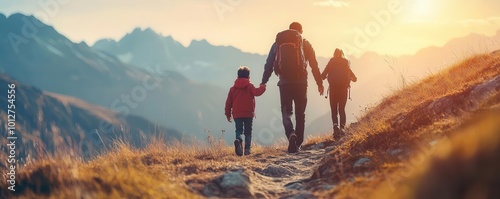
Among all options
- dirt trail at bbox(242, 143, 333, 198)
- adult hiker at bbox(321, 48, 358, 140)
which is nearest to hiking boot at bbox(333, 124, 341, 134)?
adult hiker at bbox(321, 48, 358, 140)

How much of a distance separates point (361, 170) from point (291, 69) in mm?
5301

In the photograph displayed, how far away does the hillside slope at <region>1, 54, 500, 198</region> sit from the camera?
4531 millimetres

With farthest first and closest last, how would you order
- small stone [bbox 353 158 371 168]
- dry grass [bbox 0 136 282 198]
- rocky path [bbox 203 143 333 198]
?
1. small stone [bbox 353 158 371 168]
2. rocky path [bbox 203 143 333 198]
3. dry grass [bbox 0 136 282 198]

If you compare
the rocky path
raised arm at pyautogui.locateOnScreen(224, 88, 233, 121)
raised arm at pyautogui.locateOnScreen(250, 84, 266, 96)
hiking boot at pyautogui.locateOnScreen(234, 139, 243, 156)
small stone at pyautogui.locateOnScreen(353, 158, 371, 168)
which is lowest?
the rocky path

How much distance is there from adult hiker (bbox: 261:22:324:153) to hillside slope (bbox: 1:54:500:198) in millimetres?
2221

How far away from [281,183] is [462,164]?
11.0ft

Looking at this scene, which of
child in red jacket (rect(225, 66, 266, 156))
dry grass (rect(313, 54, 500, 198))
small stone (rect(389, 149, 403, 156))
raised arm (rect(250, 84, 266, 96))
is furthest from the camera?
child in red jacket (rect(225, 66, 266, 156))

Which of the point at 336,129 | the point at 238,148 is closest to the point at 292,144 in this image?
the point at 238,148

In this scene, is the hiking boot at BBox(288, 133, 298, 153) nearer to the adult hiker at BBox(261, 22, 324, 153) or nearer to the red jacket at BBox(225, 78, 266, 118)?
the adult hiker at BBox(261, 22, 324, 153)

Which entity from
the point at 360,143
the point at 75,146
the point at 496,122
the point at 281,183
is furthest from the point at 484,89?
the point at 75,146

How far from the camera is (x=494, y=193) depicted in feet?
13.2

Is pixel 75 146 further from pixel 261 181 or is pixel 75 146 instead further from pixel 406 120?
pixel 406 120

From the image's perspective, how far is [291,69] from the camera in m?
11.5

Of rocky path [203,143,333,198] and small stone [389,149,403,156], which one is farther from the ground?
small stone [389,149,403,156]
